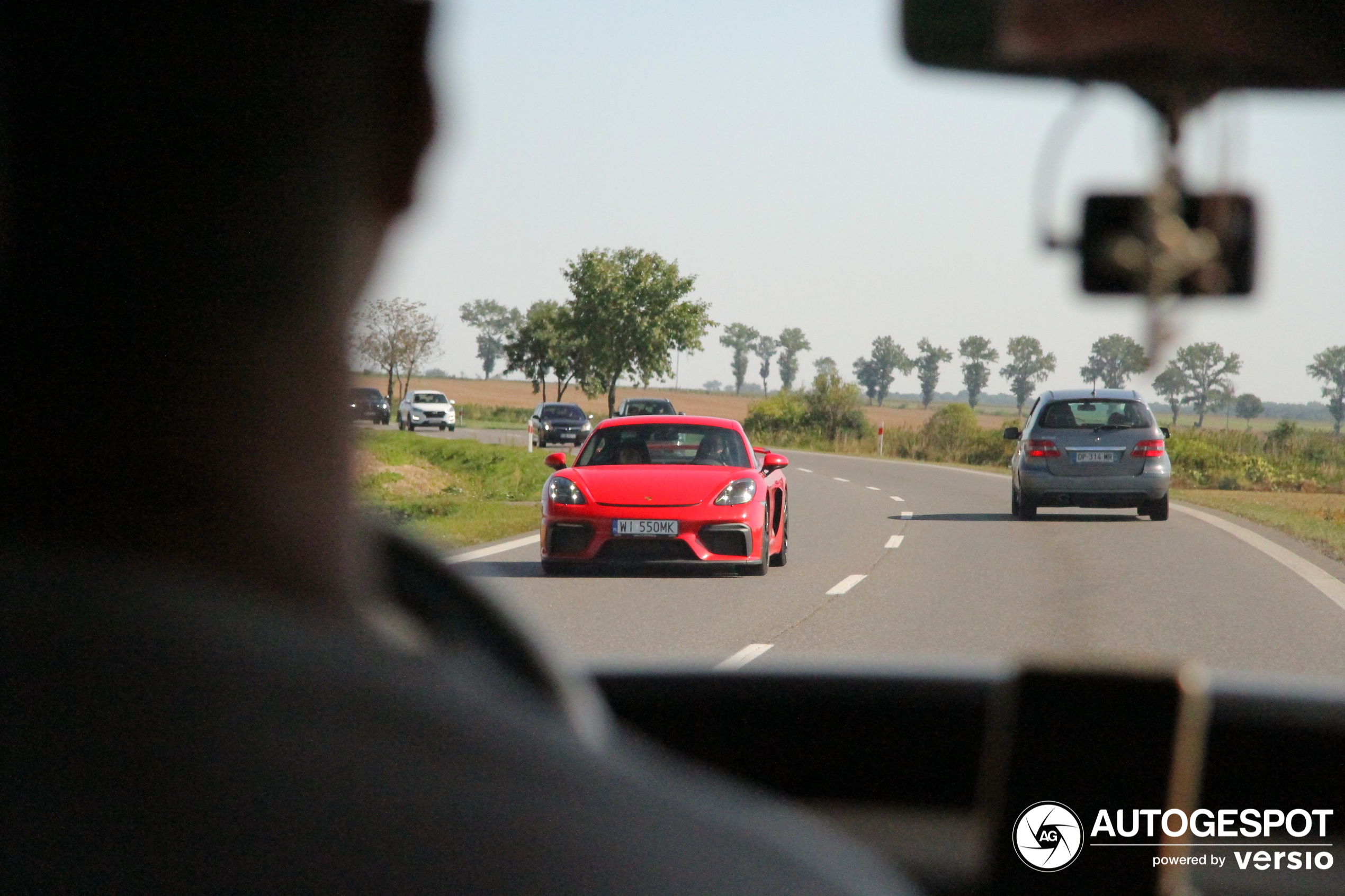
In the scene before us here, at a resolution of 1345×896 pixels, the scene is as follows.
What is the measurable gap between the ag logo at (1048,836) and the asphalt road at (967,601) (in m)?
1.11

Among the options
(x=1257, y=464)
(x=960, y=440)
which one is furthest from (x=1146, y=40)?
(x=960, y=440)

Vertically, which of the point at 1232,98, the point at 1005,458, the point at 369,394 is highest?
the point at 1232,98

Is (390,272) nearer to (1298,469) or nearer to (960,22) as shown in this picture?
(960,22)

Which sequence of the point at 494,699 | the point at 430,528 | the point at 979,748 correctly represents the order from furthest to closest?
the point at 430,528
the point at 979,748
the point at 494,699

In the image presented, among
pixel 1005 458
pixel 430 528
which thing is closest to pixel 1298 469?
pixel 1005 458

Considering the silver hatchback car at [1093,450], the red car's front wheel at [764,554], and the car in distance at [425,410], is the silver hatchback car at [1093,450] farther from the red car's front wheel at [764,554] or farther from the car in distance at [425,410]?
the car in distance at [425,410]

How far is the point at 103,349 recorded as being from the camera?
0.83m

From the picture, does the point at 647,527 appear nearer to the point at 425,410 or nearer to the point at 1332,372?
the point at 1332,372

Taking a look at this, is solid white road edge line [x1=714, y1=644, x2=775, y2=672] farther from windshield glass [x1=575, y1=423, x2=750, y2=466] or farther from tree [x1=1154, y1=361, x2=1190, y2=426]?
tree [x1=1154, y1=361, x2=1190, y2=426]

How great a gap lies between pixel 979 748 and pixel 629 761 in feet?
9.61

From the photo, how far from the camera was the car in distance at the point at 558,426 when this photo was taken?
4928cm

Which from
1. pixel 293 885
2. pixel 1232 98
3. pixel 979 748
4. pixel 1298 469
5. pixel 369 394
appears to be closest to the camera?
pixel 293 885

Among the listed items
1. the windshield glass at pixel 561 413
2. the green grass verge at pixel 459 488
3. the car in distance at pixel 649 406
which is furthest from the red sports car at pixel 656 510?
the windshield glass at pixel 561 413

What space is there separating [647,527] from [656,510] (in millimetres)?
165
